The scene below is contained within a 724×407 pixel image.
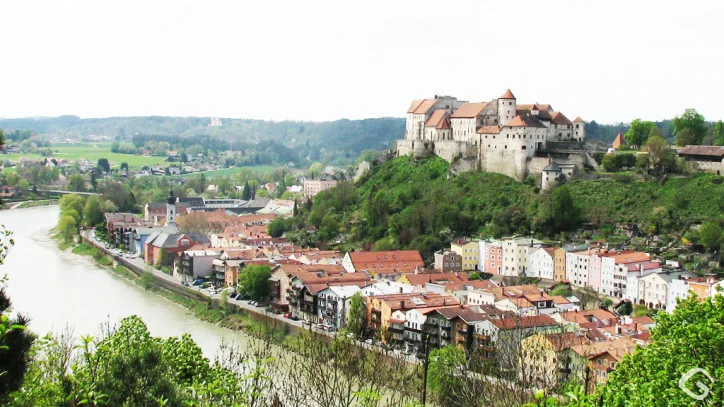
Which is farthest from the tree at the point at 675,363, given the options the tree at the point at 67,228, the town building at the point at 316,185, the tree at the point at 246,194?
the tree at the point at 246,194

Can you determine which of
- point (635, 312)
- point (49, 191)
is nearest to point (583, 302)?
point (635, 312)


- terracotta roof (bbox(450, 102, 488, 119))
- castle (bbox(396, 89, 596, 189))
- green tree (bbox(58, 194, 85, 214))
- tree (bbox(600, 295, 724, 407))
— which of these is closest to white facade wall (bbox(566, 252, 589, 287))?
castle (bbox(396, 89, 596, 189))

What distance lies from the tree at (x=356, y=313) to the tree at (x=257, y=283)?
3.69 metres

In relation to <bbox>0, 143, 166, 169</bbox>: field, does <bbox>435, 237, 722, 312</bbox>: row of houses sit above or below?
below

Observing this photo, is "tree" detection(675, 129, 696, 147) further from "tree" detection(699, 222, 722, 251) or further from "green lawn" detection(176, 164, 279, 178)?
"green lawn" detection(176, 164, 279, 178)

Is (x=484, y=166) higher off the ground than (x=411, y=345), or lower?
higher

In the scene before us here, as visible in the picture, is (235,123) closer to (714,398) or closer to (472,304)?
(472,304)

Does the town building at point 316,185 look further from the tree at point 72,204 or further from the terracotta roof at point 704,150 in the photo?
the terracotta roof at point 704,150

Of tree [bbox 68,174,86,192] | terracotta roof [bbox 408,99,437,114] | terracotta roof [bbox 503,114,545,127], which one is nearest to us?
terracotta roof [bbox 503,114,545,127]

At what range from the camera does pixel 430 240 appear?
2459 cm

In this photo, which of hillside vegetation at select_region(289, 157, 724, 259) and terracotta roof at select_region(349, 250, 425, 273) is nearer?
hillside vegetation at select_region(289, 157, 724, 259)

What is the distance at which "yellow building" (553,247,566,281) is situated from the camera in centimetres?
2073

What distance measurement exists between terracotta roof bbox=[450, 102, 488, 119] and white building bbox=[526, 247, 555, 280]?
7487 mm

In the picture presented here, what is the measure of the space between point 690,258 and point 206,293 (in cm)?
1147
